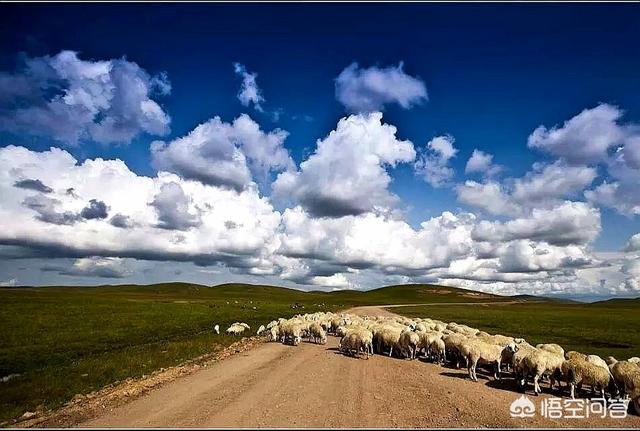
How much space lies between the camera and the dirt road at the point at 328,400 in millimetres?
13188

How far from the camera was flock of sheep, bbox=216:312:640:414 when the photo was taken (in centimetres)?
1620

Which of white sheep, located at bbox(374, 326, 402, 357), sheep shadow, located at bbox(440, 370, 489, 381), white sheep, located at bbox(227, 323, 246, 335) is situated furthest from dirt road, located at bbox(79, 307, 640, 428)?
white sheep, located at bbox(227, 323, 246, 335)

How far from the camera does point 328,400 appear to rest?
612 inches

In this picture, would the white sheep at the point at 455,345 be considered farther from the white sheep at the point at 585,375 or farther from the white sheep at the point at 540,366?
the white sheep at the point at 585,375

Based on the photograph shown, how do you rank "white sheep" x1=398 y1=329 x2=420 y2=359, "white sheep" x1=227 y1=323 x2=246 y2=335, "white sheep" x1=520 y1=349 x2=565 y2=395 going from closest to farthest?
"white sheep" x1=520 y1=349 x2=565 y2=395 → "white sheep" x1=398 y1=329 x2=420 y2=359 → "white sheep" x1=227 y1=323 x2=246 y2=335

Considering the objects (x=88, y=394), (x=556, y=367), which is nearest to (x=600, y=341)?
(x=556, y=367)

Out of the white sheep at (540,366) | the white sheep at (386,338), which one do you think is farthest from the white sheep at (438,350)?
the white sheep at (540,366)

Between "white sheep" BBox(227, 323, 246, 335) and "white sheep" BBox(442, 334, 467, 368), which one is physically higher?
"white sheep" BBox(442, 334, 467, 368)

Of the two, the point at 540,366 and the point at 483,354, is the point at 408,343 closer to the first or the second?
the point at 483,354

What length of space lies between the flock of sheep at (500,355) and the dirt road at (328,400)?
1.18m

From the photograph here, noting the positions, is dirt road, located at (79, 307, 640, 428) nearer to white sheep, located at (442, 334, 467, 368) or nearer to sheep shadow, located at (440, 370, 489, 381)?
sheep shadow, located at (440, 370, 489, 381)

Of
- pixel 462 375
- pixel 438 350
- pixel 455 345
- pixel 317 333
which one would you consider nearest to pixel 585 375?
pixel 462 375

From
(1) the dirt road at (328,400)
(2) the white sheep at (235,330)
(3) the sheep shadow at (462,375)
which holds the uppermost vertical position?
(1) the dirt road at (328,400)

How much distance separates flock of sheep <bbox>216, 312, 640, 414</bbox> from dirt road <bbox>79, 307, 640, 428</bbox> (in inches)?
46.5
